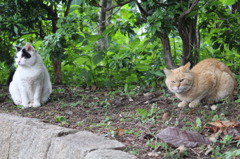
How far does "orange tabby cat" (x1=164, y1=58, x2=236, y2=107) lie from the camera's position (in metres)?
4.21

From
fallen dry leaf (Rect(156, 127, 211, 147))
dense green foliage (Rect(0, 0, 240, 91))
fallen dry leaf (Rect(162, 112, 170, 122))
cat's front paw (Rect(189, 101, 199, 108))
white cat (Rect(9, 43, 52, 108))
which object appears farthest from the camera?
white cat (Rect(9, 43, 52, 108))

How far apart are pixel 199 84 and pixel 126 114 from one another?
977mm

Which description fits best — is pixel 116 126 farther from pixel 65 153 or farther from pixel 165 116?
pixel 65 153

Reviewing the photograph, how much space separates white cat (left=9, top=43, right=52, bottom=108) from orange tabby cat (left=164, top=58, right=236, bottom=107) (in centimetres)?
197

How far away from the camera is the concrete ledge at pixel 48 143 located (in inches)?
105

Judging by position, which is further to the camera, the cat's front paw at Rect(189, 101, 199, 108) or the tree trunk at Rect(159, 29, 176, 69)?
the tree trunk at Rect(159, 29, 176, 69)

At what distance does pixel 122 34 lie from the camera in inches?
202

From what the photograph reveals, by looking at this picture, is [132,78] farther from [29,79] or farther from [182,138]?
[182,138]

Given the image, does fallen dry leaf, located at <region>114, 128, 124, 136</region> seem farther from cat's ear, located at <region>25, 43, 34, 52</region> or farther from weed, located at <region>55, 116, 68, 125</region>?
cat's ear, located at <region>25, 43, 34, 52</region>

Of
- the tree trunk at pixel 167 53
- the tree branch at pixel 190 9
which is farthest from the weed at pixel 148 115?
the tree trunk at pixel 167 53

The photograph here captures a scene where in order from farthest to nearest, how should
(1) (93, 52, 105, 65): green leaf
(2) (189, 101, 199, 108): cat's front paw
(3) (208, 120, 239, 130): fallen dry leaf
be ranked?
(1) (93, 52, 105, 65): green leaf
(2) (189, 101, 199, 108): cat's front paw
(3) (208, 120, 239, 130): fallen dry leaf

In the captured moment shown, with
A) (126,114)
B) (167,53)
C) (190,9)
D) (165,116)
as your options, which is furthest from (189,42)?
(165,116)

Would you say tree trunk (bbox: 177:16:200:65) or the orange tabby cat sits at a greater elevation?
tree trunk (bbox: 177:16:200:65)

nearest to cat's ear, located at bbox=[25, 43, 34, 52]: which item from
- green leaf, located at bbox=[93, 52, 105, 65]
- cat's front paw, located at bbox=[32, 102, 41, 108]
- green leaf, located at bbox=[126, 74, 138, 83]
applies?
cat's front paw, located at bbox=[32, 102, 41, 108]
